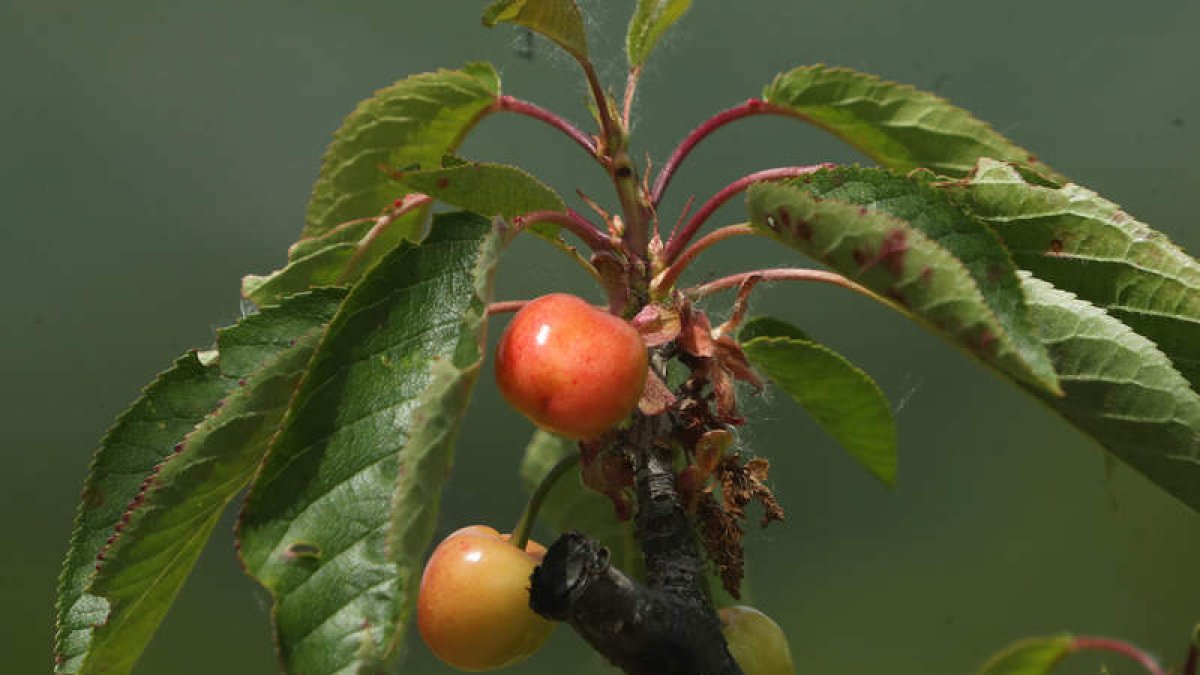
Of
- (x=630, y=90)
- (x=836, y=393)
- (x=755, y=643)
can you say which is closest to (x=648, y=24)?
(x=630, y=90)

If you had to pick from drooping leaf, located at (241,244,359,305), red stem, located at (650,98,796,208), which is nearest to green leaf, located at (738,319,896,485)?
red stem, located at (650,98,796,208)

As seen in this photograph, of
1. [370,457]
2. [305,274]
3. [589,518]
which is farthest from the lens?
[589,518]

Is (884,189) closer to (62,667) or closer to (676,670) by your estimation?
(676,670)

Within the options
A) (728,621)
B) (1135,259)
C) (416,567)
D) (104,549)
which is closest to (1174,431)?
(1135,259)

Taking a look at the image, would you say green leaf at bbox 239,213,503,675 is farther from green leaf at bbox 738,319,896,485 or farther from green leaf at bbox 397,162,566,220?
green leaf at bbox 738,319,896,485

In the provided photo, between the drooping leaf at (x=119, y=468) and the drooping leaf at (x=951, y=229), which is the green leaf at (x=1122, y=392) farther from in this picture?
the drooping leaf at (x=119, y=468)

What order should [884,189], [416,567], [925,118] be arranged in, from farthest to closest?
[925,118], [884,189], [416,567]

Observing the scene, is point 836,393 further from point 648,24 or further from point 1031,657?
point 648,24
